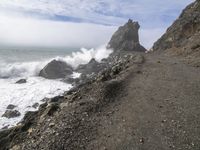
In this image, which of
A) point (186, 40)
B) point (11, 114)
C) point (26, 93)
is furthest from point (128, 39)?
point (11, 114)

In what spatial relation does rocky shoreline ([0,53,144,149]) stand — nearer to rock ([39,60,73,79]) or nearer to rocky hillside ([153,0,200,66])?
rocky hillside ([153,0,200,66])

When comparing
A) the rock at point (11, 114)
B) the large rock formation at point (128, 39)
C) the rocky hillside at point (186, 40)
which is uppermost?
the rocky hillside at point (186, 40)

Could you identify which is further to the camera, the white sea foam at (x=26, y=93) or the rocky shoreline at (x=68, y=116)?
the white sea foam at (x=26, y=93)

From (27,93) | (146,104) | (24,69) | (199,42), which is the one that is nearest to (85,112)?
(146,104)

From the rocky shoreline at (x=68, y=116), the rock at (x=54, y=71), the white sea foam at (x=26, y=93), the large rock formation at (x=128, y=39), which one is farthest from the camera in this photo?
the large rock formation at (x=128, y=39)

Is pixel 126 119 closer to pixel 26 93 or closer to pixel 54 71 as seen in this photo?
pixel 26 93

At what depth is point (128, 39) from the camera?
2692 inches

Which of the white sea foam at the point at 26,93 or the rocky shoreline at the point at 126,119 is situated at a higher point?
the rocky shoreline at the point at 126,119

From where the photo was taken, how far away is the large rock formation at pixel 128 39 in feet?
213

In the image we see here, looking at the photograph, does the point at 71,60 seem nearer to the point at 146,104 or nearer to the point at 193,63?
the point at 193,63

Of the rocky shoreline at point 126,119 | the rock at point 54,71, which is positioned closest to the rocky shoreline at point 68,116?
the rocky shoreline at point 126,119

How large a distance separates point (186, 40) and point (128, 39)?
43.4 m

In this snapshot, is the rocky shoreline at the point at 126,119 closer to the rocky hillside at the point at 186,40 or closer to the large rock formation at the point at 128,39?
the rocky hillside at the point at 186,40

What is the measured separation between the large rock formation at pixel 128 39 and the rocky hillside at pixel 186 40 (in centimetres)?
3200
